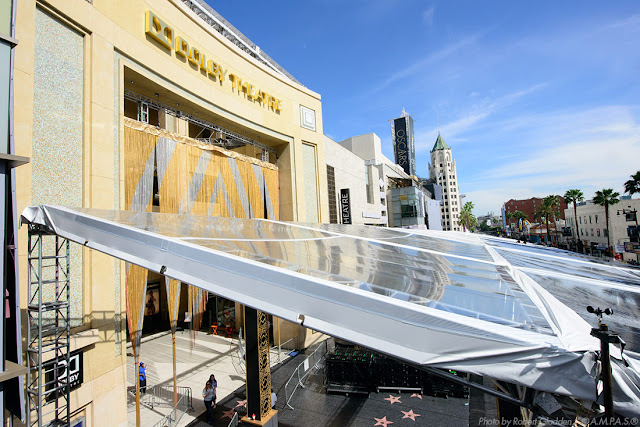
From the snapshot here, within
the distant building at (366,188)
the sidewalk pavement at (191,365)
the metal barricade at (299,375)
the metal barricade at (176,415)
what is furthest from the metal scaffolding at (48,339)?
the distant building at (366,188)

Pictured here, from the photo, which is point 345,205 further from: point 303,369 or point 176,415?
point 176,415

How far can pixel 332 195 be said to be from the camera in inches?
1012

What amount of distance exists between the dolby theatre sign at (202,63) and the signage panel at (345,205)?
993 cm

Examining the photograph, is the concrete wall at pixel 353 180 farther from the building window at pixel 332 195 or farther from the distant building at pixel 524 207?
the distant building at pixel 524 207

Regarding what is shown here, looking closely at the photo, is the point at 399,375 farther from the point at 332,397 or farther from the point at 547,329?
the point at 547,329

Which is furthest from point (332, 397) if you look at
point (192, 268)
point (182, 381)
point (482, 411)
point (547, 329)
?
point (547, 329)

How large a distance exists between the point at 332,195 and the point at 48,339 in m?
20.1

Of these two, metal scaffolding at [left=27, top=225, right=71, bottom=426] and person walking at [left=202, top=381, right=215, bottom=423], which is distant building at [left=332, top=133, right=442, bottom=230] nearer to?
person walking at [left=202, top=381, right=215, bottom=423]

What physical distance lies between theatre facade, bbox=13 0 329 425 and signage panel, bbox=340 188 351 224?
9.35m

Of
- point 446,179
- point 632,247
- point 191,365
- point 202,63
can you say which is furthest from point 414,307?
point 446,179

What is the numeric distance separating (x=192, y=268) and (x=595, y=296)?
20.0ft

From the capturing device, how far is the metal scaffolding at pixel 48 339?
6.67 meters

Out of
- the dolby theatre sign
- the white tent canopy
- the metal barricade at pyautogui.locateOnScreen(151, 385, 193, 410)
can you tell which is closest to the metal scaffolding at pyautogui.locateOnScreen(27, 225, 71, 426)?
the white tent canopy

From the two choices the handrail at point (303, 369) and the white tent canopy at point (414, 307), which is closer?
the white tent canopy at point (414, 307)
